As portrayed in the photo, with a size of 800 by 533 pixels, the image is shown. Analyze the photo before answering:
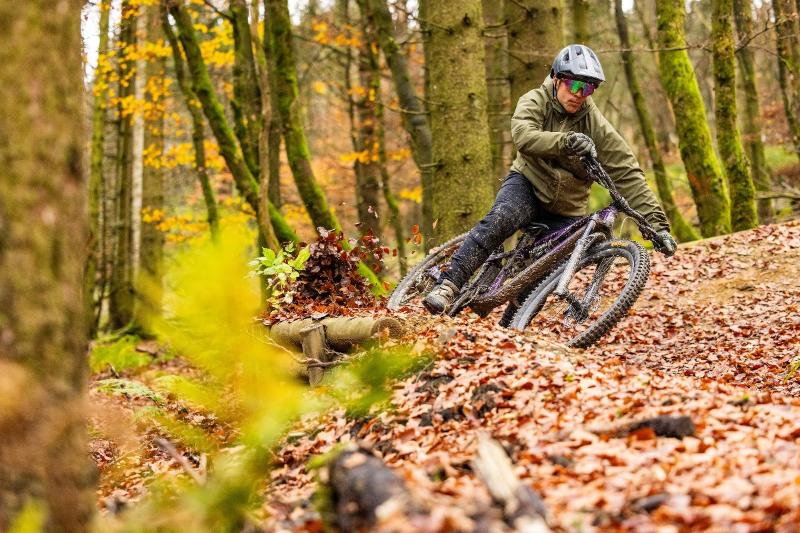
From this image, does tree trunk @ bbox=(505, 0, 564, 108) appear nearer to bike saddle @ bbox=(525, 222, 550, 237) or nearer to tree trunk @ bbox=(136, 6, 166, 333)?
bike saddle @ bbox=(525, 222, 550, 237)

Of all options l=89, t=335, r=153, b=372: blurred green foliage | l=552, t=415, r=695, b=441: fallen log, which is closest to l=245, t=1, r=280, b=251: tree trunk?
l=89, t=335, r=153, b=372: blurred green foliage

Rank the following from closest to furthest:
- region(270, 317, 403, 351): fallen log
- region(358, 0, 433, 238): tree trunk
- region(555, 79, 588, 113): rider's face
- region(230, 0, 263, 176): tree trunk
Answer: region(270, 317, 403, 351): fallen log, region(555, 79, 588, 113): rider's face, region(230, 0, 263, 176): tree trunk, region(358, 0, 433, 238): tree trunk

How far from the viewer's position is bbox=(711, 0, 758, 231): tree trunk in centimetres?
1278

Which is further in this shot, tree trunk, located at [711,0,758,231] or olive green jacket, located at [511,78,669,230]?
tree trunk, located at [711,0,758,231]

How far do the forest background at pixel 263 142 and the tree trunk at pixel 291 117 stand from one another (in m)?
0.03

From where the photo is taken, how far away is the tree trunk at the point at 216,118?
12.6 m

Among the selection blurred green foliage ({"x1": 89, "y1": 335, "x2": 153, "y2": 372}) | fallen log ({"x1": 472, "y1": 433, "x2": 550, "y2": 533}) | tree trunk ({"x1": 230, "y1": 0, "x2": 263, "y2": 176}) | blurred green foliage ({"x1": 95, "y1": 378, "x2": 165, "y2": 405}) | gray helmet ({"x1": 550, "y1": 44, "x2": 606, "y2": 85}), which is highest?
tree trunk ({"x1": 230, "y1": 0, "x2": 263, "y2": 176})

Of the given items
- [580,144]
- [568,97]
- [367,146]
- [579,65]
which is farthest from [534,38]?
[367,146]

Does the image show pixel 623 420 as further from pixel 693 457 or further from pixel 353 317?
pixel 353 317

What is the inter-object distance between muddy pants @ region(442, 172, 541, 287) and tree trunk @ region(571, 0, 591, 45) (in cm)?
876

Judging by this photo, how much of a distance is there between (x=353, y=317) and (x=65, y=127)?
4.00 metres

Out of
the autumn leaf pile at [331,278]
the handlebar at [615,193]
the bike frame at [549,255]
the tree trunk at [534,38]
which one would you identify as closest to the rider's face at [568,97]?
the handlebar at [615,193]

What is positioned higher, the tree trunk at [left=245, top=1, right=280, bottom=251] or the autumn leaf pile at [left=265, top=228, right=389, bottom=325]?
the tree trunk at [left=245, top=1, right=280, bottom=251]

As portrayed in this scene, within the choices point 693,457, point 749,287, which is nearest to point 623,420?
point 693,457
